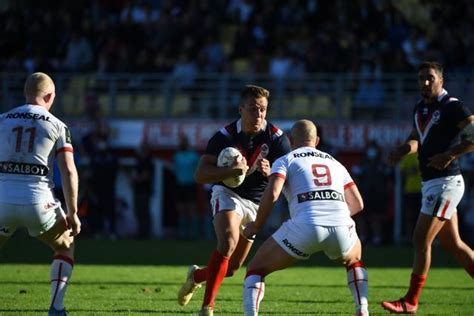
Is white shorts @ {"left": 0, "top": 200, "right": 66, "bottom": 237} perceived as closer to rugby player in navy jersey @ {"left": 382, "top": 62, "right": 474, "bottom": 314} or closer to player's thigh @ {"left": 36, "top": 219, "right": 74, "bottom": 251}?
player's thigh @ {"left": 36, "top": 219, "right": 74, "bottom": 251}

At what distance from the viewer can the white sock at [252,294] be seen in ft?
27.5

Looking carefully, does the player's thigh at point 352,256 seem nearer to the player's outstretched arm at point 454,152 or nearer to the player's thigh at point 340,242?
the player's thigh at point 340,242

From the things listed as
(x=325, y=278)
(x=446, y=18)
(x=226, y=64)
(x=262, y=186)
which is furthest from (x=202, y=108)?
(x=262, y=186)

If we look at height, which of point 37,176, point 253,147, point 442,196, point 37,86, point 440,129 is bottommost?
point 442,196

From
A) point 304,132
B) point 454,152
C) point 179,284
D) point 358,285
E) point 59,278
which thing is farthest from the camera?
point 179,284

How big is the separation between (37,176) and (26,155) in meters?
0.20

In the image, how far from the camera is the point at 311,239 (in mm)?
8375

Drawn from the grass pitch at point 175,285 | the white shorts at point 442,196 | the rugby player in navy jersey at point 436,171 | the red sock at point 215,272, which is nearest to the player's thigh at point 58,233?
the grass pitch at point 175,285

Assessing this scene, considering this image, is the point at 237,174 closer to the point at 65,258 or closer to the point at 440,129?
the point at 65,258

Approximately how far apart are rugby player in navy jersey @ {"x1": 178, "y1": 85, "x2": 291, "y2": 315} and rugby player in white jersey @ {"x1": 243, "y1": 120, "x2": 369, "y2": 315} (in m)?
0.87

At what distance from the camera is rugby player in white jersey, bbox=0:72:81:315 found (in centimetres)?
854

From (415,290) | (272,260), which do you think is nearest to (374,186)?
(415,290)

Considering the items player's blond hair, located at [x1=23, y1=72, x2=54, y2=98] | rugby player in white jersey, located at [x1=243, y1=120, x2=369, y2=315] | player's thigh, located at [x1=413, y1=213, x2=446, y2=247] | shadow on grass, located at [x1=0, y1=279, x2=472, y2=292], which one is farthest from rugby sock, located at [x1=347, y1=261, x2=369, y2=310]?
shadow on grass, located at [x1=0, y1=279, x2=472, y2=292]

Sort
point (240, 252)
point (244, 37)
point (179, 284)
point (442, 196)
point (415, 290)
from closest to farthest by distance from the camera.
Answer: point (240, 252) < point (415, 290) < point (442, 196) < point (179, 284) < point (244, 37)
